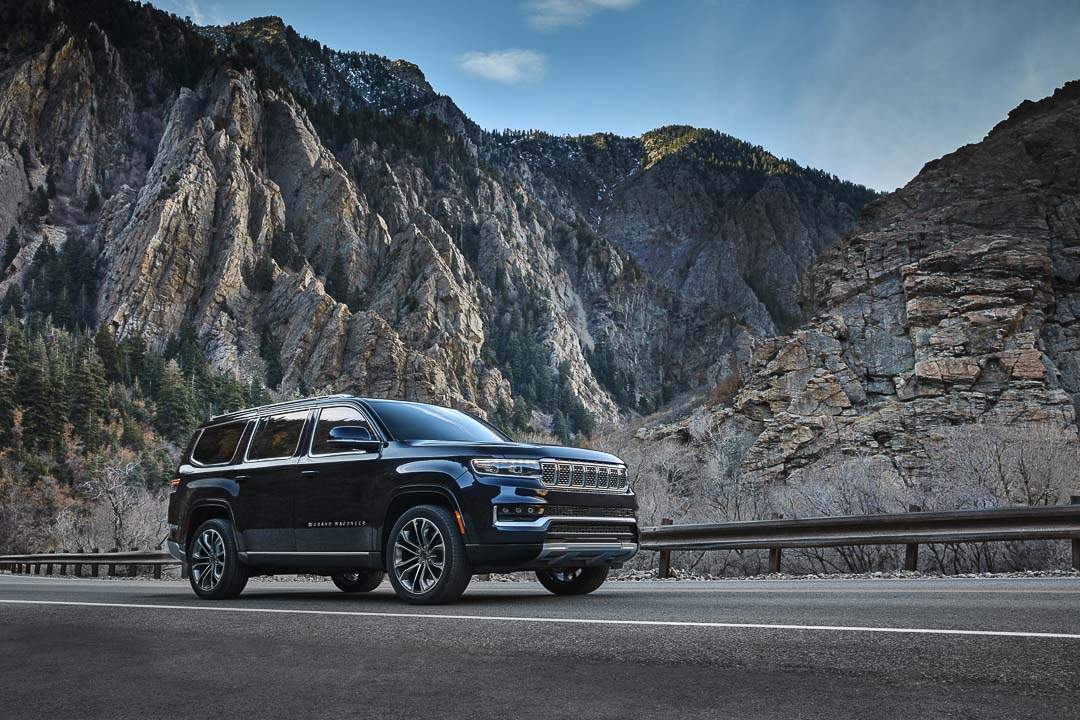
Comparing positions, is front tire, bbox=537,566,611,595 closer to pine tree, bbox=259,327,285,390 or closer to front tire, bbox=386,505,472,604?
front tire, bbox=386,505,472,604

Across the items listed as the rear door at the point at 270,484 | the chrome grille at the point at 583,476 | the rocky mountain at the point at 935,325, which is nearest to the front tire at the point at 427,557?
the chrome grille at the point at 583,476

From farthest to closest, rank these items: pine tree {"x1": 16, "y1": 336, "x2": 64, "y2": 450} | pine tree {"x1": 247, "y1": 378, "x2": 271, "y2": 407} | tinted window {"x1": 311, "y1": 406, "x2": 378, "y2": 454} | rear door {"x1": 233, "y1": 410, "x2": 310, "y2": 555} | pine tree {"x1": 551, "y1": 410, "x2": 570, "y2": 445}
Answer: pine tree {"x1": 551, "y1": 410, "x2": 570, "y2": 445}, pine tree {"x1": 247, "y1": 378, "x2": 271, "y2": 407}, pine tree {"x1": 16, "y1": 336, "x2": 64, "y2": 450}, rear door {"x1": 233, "y1": 410, "x2": 310, "y2": 555}, tinted window {"x1": 311, "y1": 406, "x2": 378, "y2": 454}

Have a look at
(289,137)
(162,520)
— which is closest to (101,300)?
(289,137)

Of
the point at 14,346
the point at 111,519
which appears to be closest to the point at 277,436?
the point at 111,519

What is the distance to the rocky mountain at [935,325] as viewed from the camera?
2618 inches

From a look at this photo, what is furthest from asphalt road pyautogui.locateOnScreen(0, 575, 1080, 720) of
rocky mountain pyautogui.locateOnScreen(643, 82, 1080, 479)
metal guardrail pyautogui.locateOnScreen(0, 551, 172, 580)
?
rocky mountain pyautogui.locateOnScreen(643, 82, 1080, 479)

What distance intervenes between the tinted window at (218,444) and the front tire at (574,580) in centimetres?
384

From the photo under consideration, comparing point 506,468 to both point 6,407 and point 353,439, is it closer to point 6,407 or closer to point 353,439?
point 353,439

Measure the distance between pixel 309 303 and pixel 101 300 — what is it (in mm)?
32426

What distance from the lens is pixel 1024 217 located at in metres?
77.2

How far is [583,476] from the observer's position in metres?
9.16

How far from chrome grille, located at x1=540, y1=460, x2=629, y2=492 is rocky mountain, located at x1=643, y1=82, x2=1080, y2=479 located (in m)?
54.3

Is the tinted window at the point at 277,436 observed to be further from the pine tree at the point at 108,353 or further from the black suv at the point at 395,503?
the pine tree at the point at 108,353

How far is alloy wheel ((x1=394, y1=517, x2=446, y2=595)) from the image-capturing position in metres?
8.60
